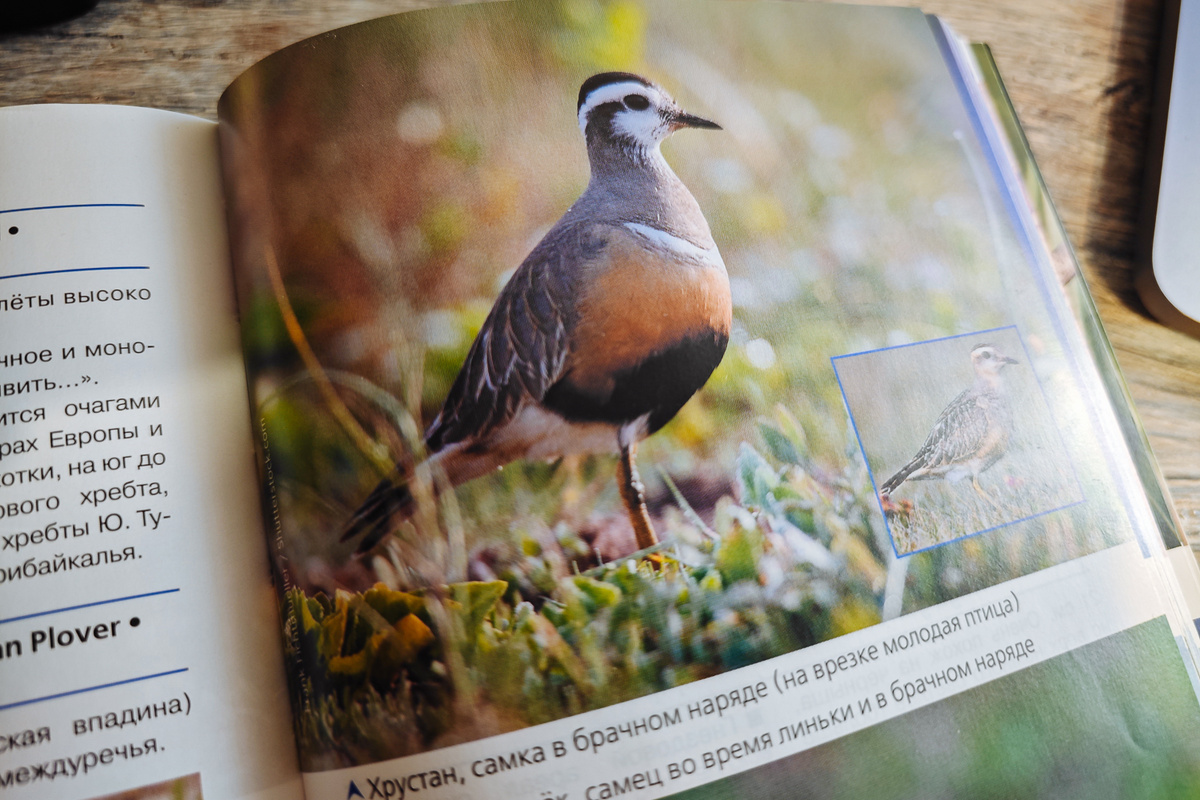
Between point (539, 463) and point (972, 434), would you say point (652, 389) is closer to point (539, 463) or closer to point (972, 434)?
point (539, 463)

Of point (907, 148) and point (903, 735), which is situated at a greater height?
point (907, 148)

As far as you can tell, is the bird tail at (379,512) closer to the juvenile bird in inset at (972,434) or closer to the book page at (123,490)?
the book page at (123,490)

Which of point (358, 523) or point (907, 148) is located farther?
point (907, 148)

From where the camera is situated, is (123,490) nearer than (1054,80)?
Yes

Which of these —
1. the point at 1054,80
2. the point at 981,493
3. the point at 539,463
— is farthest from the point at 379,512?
the point at 1054,80

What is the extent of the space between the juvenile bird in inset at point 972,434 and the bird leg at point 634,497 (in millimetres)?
117

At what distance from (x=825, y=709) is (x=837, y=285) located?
0.65ft

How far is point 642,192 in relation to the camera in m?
0.35

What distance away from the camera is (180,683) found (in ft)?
1.00

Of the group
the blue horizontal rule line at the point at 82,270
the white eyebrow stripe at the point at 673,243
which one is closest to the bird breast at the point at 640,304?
the white eyebrow stripe at the point at 673,243

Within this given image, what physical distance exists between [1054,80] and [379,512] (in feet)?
1.73

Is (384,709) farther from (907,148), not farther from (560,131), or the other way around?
(907,148)

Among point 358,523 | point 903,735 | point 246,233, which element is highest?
point 246,233

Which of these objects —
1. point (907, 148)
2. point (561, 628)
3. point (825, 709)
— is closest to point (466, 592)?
point (561, 628)
